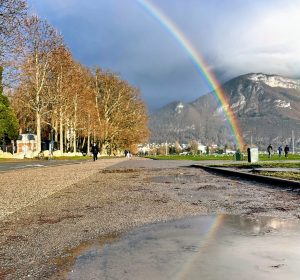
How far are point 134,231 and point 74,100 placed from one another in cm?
5396

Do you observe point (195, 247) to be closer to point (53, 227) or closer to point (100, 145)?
point (53, 227)

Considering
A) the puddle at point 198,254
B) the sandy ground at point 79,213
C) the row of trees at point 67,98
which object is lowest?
the sandy ground at point 79,213

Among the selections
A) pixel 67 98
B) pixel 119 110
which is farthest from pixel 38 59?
pixel 119 110

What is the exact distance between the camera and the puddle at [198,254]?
4305mm

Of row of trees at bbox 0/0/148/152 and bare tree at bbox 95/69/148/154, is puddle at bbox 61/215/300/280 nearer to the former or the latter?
row of trees at bbox 0/0/148/152

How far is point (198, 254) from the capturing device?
5039mm

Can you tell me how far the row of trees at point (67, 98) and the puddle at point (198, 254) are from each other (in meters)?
23.6

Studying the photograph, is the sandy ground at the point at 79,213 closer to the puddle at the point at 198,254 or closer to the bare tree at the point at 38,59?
the puddle at the point at 198,254

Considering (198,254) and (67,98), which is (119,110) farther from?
(198,254)

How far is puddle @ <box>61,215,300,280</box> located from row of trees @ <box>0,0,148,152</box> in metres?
23.6

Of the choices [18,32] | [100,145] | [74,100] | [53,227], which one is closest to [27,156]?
[74,100]

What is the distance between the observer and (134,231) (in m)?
6.75

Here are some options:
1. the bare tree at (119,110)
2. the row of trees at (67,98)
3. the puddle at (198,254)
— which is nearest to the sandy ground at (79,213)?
the puddle at (198,254)

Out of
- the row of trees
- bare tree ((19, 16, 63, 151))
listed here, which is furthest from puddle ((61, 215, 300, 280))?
bare tree ((19, 16, 63, 151))
